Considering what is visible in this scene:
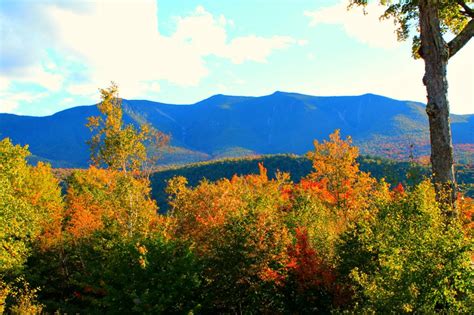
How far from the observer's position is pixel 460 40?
1200cm

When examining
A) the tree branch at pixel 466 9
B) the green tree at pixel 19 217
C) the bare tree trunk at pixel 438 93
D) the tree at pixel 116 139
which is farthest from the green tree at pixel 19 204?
the tree branch at pixel 466 9

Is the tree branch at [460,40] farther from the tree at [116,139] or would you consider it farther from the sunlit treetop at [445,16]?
the tree at [116,139]

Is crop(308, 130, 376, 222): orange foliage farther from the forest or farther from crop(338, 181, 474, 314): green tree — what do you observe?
crop(338, 181, 474, 314): green tree

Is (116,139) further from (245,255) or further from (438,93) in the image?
(438,93)

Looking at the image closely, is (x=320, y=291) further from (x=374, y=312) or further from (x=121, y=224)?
(x=121, y=224)

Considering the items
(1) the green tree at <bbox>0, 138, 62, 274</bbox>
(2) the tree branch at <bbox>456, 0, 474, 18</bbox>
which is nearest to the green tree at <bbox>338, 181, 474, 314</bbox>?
(2) the tree branch at <bbox>456, 0, 474, 18</bbox>

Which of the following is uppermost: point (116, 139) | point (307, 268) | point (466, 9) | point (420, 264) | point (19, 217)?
point (466, 9)

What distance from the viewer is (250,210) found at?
1994 cm

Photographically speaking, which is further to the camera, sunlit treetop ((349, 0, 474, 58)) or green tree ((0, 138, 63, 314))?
green tree ((0, 138, 63, 314))

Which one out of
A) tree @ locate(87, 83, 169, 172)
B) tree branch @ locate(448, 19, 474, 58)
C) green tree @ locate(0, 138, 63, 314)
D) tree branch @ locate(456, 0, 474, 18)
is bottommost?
green tree @ locate(0, 138, 63, 314)

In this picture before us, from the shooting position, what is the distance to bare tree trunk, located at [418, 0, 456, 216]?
1173 cm

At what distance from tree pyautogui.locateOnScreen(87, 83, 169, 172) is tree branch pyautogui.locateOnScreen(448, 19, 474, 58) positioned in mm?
19043

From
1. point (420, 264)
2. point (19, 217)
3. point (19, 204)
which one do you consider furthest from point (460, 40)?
point (19, 204)

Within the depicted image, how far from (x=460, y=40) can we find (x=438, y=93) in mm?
1959
